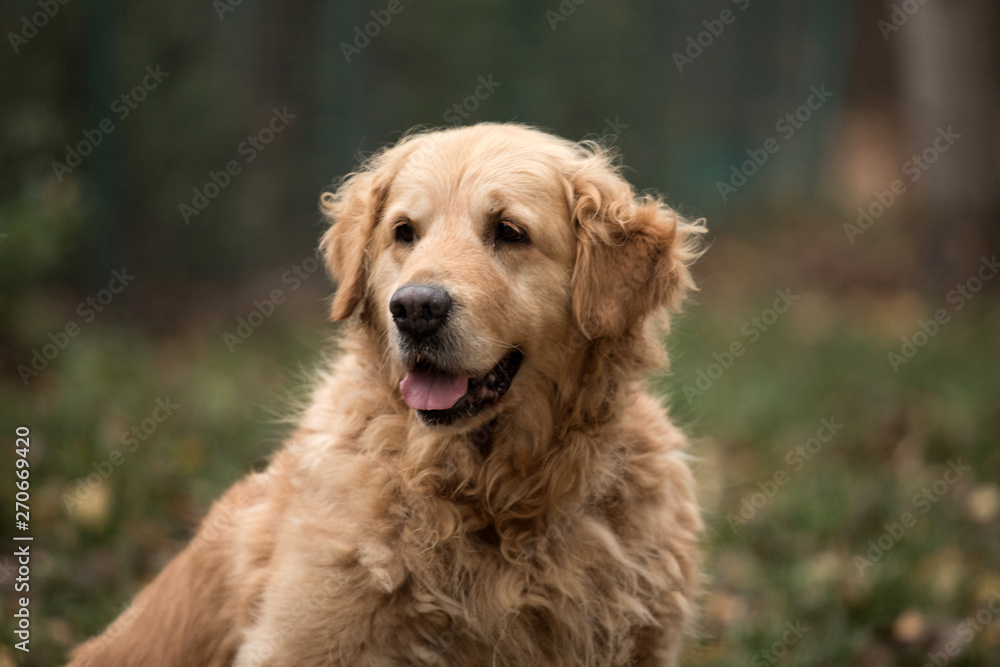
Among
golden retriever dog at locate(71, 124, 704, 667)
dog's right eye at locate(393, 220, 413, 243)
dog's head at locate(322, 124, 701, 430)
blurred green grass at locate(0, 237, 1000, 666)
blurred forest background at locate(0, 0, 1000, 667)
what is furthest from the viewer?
blurred forest background at locate(0, 0, 1000, 667)

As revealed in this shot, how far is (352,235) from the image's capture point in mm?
3676

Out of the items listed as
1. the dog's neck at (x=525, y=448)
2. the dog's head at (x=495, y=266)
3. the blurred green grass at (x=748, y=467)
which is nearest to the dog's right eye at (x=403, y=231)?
the dog's head at (x=495, y=266)

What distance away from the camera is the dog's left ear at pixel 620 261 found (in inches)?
129

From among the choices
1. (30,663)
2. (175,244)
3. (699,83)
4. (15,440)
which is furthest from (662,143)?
(30,663)

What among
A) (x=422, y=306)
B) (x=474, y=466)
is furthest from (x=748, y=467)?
(x=422, y=306)

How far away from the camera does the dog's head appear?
310 centimetres

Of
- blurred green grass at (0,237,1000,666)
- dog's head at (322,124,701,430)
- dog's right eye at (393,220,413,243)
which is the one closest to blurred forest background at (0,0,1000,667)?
blurred green grass at (0,237,1000,666)

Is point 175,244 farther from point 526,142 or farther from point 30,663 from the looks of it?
point 526,142

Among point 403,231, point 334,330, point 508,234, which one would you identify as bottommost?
point 334,330

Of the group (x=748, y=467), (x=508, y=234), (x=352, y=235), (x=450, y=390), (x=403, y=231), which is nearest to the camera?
(x=450, y=390)

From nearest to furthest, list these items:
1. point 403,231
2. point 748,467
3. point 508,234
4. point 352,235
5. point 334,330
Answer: point 508,234, point 403,231, point 352,235, point 748,467, point 334,330

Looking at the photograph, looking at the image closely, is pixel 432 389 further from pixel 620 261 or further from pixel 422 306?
pixel 620 261

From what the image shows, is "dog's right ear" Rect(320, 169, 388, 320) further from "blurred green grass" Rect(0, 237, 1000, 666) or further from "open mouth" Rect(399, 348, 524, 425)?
"blurred green grass" Rect(0, 237, 1000, 666)

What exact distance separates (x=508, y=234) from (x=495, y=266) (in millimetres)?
160
